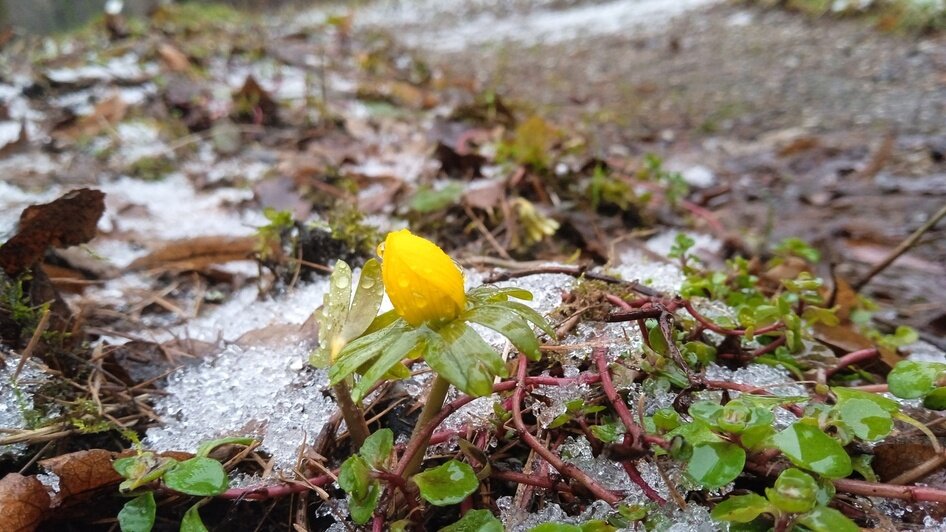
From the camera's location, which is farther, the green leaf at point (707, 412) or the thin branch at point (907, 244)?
the thin branch at point (907, 244)

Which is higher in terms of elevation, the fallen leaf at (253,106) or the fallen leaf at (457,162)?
the fallen leaf at (253,106)

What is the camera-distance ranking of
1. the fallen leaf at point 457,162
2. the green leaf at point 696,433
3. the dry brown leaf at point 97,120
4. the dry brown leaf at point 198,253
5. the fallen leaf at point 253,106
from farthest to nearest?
the fallen leaf at point 253,106
the dry brown leaf at point 97,120
the fallen leaf at point 457,162
the dry brown leaf at point 198,253
the green leaf at point 696,433

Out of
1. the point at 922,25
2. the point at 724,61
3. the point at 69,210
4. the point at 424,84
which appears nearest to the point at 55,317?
the point at 69,210

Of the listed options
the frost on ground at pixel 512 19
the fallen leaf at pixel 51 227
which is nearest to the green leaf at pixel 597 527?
the fallen leaf at pixel 51 227

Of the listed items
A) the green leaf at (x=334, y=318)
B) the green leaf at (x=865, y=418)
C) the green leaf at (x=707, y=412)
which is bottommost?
the green leaf at (x=707, y=412)

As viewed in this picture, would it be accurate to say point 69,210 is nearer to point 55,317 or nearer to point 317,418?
point 55,317

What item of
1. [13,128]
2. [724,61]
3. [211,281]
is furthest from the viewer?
[724,61]

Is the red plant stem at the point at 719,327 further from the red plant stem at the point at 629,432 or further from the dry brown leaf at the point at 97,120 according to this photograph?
the dry brown leaf at the point at 97,120

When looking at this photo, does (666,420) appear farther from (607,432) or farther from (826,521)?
(826,521)
